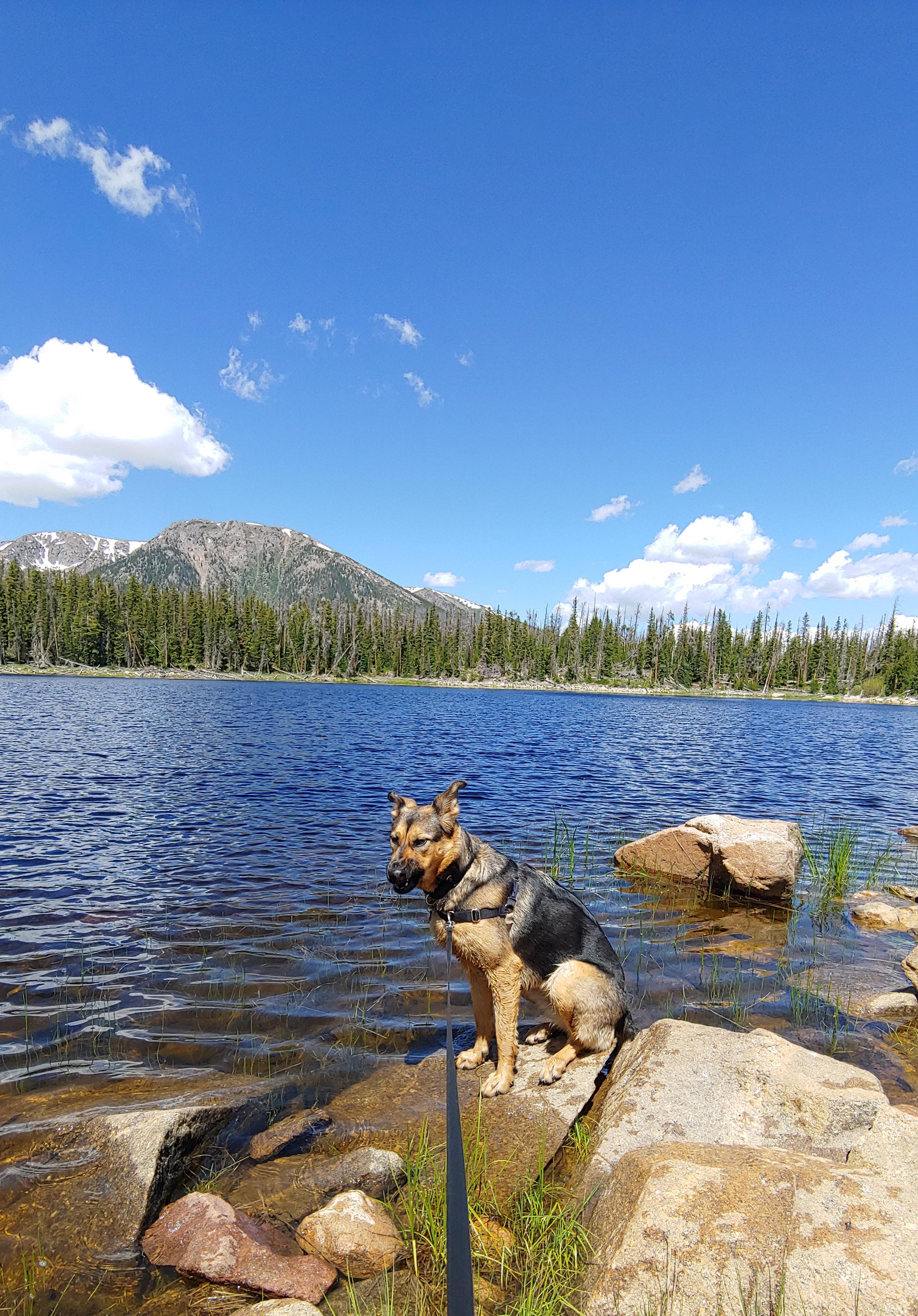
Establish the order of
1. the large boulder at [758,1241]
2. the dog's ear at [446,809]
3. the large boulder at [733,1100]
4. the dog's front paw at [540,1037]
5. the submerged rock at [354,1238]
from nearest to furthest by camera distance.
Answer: the large boulder at [758,1241] < the submerged rock at [354,1238] < the large boulder at [733,1100] < the dog's ear at [446,809] < the dog's front paw at [540,1037]

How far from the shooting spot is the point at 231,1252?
381 centimetres

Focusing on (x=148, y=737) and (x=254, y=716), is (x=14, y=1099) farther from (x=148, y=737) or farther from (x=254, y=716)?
(x=254, y=716)

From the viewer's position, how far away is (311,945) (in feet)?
31.5

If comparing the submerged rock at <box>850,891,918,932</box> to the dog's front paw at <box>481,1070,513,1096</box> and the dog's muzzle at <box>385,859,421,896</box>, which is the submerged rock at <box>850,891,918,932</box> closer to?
the dog's front paw at <box>481,1070,513,1096</box>

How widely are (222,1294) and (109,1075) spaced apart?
125 inches

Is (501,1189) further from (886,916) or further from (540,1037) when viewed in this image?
(886,916)

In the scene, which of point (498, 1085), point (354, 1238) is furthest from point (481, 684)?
point (354, 1238)

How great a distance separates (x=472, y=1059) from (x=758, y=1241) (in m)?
3.61

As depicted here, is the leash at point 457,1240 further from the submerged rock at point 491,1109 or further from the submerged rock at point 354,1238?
the submerged rock at point 491,1109

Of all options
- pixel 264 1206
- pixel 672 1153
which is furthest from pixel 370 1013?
pixel 672 1153

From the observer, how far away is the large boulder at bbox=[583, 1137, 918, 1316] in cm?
261

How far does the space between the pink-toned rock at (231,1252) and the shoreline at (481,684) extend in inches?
4718

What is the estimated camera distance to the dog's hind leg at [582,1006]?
227 inches

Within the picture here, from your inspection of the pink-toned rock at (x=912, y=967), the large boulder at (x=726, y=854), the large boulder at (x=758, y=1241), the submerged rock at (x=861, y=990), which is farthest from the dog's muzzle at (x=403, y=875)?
the large boulder at (x=726, y=854)
